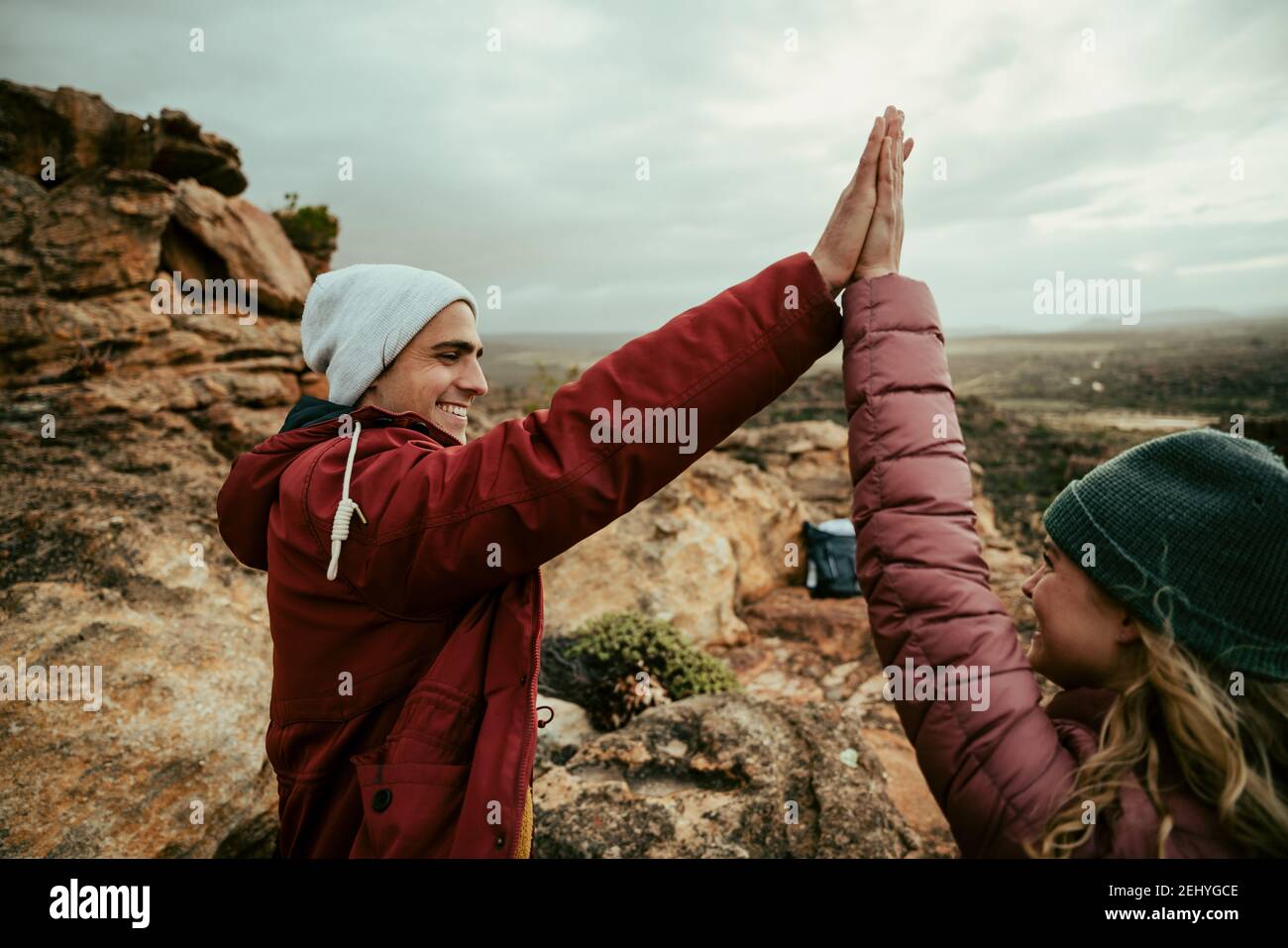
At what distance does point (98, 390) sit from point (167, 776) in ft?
13.6

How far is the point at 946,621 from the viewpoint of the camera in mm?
1382

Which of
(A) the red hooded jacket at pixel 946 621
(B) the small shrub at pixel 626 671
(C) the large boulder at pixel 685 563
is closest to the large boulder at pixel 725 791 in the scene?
(B) the small shrub at pixel 626 671

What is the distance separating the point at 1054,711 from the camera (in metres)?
1.55

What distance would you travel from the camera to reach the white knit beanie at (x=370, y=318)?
179cm

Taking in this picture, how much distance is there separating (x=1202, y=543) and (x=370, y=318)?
1.91 meters

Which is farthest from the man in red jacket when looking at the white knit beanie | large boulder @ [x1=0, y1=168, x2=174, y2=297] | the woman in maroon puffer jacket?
large boulder @ [x1=0, y1=168, x2=174, y2=297]

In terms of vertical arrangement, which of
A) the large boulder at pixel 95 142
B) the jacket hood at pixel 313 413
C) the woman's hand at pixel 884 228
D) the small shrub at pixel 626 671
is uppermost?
the large boulder at pixel 95 142

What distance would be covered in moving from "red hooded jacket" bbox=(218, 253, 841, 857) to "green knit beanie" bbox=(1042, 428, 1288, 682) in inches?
27.4

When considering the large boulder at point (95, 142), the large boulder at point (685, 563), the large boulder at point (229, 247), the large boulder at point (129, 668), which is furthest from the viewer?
the large boulder at point (229, 247)

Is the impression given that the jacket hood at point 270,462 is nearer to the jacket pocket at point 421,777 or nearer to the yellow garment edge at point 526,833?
the jacket pocket at point 421,777

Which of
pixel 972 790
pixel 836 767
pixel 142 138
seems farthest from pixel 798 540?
pixel 142 138

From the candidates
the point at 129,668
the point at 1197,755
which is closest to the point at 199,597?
the point at 129,668

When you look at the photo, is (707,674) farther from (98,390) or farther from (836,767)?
(98,390)

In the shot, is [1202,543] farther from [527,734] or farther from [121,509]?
[121,509]
